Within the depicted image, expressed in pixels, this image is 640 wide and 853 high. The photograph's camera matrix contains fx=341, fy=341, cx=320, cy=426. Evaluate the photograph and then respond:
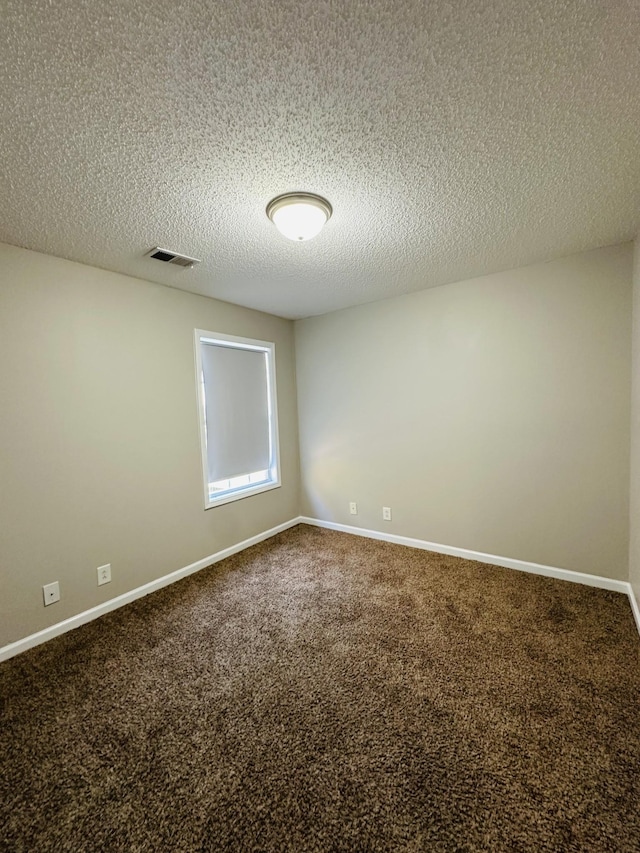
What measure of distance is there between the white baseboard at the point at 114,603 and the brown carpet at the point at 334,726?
0.08 meters

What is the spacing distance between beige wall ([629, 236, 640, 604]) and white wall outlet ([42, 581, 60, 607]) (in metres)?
3.58

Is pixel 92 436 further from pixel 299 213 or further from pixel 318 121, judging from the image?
pixel 318 121

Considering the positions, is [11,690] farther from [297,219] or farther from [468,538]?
[468,538]

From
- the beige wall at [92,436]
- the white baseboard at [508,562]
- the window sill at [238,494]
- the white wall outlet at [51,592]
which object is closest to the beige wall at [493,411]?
the white baseboard at [508,562]

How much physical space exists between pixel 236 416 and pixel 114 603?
1.78 m

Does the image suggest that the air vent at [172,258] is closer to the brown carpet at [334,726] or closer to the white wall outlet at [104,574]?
→ the white wall outlet at [104,574]

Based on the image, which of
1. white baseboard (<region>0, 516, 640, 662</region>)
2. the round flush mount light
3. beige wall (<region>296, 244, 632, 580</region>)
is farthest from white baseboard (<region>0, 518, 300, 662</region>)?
the round flush mount light

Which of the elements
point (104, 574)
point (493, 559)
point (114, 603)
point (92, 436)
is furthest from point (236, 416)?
point (493, 559)

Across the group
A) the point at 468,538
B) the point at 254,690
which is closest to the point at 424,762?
the point at 254,690

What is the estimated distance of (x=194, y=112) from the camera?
116 cm

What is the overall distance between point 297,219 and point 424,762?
2.40 m

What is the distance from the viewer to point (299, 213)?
167 centimetres

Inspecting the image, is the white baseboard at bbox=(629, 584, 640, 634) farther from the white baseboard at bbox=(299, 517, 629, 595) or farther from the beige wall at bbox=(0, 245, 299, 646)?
the beige wall at bbox=(0, 245, 299, 646)

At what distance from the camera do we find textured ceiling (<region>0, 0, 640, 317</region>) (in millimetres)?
911
